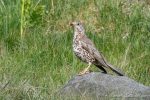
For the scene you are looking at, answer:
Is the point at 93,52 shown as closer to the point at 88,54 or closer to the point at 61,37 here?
the point at 88,54

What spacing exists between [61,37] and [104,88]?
3528mm

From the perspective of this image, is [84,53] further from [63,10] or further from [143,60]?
[63,10]

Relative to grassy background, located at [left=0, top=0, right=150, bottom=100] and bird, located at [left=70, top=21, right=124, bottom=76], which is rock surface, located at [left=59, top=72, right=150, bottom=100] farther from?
bird, located at [left=70, top=21, right=124, bottom=76]

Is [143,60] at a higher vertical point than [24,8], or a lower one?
lower

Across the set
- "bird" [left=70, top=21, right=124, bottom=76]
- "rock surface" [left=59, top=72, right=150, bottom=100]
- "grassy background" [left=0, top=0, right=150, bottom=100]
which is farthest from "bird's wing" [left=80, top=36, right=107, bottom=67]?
"grassy background" [left=0, top=0, right=150, bottom=100]

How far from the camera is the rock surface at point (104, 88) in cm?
795

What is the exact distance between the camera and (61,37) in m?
11.5

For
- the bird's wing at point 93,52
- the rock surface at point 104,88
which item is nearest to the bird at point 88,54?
the bird's wing at point 93,52

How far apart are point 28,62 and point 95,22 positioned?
2553mm

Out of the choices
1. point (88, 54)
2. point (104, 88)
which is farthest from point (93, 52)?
point (104, 88)

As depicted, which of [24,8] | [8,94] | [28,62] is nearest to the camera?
[8,94]

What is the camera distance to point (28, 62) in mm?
10312

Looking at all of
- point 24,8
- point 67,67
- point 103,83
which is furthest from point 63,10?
point 103,83

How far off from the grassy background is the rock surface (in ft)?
0.95
